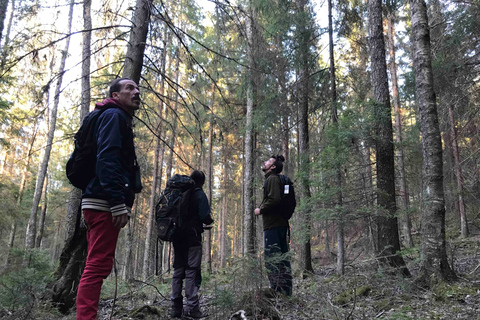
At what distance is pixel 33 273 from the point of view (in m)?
3.54

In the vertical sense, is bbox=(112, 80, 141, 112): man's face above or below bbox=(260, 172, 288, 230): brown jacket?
above

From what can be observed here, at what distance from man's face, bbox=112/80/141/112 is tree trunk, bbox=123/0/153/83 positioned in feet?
4.30

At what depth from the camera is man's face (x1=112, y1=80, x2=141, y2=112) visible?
279 cm

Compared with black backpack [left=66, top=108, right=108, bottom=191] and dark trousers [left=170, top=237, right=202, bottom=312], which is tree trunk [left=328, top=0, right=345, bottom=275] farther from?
black backpack [left=66, top=108, right=108, bottom=191]

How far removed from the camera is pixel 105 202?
235 cm

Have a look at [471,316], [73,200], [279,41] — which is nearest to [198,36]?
[279,41]

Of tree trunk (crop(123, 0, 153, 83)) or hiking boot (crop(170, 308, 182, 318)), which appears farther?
tree trunk (crop(123, 0, 153, 83))

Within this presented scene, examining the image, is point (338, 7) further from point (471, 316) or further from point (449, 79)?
point (471, 316)

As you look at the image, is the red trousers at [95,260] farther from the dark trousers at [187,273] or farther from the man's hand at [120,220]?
the dark trousers at [187,273]

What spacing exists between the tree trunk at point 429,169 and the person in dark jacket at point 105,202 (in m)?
4.11

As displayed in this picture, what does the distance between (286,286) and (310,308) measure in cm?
68

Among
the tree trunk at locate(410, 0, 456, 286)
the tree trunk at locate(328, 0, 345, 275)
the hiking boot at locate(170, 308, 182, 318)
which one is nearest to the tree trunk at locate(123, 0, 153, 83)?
the hiking boot at locate(170, 308, 182, 318)

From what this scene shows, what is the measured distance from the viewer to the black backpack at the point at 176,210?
405cm

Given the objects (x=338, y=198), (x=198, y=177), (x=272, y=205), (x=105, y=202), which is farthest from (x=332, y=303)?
(x=338, y=198)
